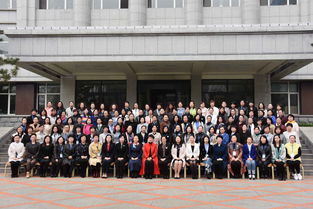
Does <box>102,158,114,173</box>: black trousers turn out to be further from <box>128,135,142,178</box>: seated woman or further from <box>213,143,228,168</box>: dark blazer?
<box>213,143,228,168</box>: dark blazer

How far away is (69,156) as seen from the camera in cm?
1062

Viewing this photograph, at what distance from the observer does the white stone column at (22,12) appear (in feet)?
73.3

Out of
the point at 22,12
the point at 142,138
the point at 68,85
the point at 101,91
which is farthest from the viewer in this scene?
the point at 22,12

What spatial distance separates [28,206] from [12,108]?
1982cm

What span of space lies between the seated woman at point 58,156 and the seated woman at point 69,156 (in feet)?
0.48

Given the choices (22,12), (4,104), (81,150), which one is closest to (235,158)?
(81,150)

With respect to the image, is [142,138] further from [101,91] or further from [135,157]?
[101,91]

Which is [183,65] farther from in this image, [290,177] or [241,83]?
[290,177]

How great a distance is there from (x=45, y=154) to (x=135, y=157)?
2.86 m

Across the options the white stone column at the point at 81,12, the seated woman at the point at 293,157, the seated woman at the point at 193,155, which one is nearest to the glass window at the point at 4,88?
the white stone column at the point at 81,12

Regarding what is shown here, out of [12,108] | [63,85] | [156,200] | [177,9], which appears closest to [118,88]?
[63,85]

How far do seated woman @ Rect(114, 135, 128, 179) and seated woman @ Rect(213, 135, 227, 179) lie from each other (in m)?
2.76

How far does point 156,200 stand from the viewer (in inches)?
282

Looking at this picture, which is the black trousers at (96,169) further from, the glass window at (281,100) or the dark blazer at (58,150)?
the glass window at (281,100)
